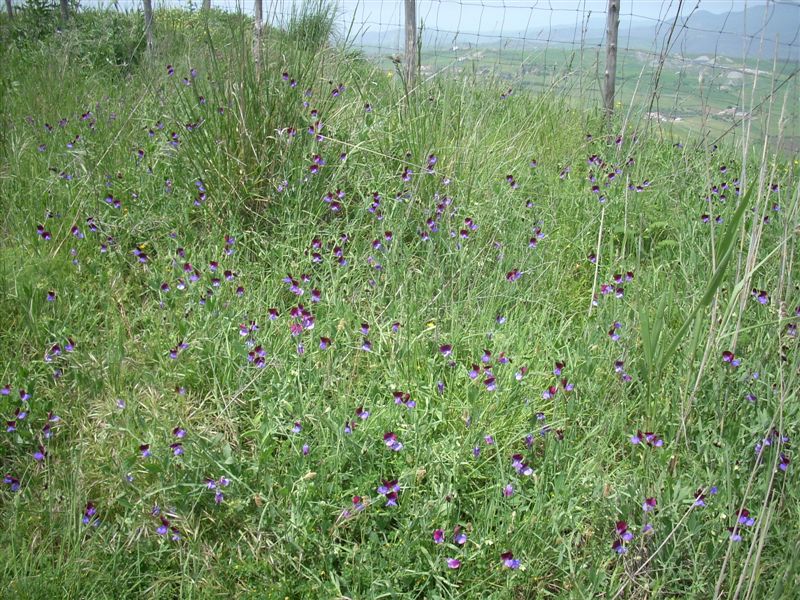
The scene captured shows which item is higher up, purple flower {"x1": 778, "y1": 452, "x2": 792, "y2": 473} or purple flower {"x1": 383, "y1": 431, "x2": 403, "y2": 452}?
purple flower {"x1": 778, "y1": 452, "x2": 792, "y2": 473}

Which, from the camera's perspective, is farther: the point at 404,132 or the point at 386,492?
the point at 404,132

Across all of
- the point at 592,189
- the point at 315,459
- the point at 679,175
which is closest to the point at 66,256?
the point at 315,459

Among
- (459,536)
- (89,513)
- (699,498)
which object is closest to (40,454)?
(89,513)

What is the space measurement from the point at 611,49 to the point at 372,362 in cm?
397

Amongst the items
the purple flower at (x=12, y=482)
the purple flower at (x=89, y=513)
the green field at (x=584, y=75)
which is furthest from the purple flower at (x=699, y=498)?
the green field at (x=584, y=75)

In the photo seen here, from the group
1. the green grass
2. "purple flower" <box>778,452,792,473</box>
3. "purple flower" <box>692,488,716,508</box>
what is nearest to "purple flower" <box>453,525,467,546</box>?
the green grass

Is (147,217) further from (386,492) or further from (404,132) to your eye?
(386,492)

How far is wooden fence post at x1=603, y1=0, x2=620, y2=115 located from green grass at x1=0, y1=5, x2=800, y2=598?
1.49 metres

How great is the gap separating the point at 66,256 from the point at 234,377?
114cm

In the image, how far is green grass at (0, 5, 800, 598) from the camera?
5.59ft

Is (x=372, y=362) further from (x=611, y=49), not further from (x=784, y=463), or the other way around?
(x=611, y=49)

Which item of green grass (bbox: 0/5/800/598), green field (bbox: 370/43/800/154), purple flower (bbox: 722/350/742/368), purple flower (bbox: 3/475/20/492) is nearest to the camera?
green grass (bbox: 0/5/800/598)

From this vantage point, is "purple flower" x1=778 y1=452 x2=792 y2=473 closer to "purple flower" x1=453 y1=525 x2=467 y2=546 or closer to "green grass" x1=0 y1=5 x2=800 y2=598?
"green grass" x1=0 y1=5 x2=800 y2=598

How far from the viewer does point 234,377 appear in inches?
88.2
